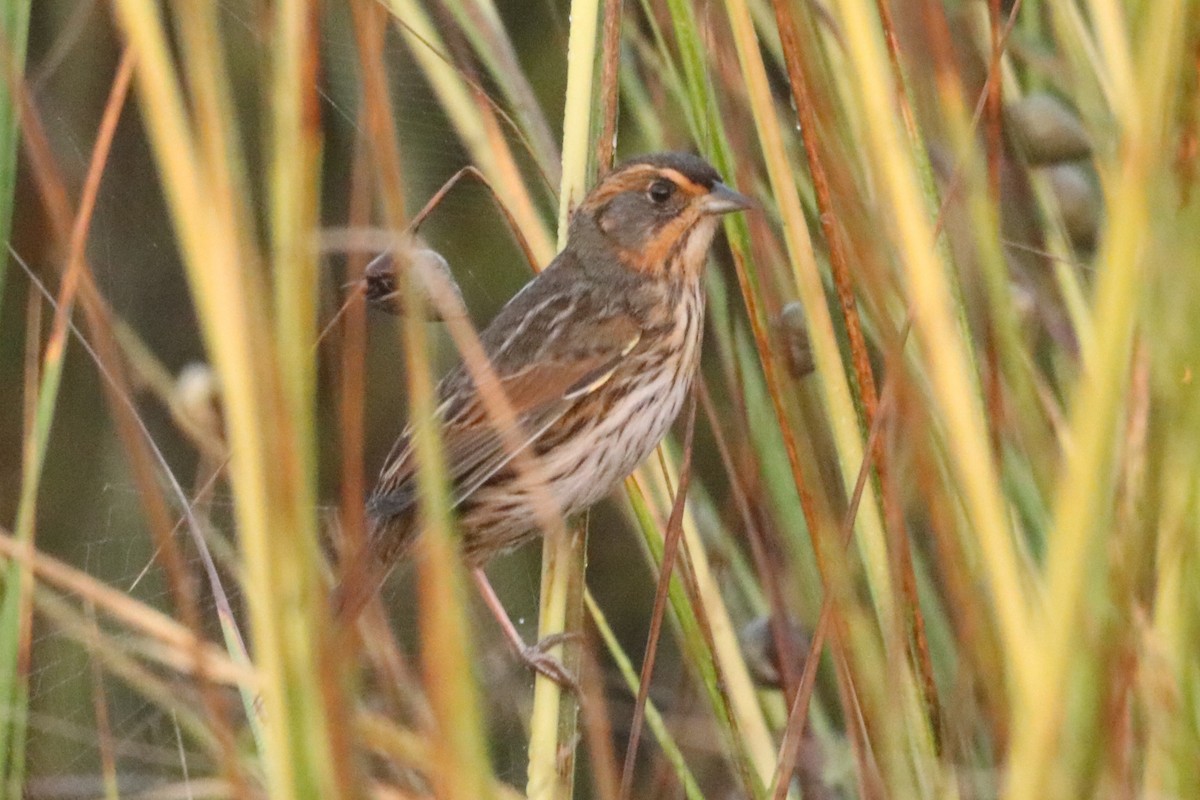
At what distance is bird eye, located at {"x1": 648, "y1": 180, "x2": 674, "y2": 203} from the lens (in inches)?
102

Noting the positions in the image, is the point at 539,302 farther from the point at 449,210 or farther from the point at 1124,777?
the point at 1124,777

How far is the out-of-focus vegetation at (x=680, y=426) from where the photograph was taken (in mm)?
1031

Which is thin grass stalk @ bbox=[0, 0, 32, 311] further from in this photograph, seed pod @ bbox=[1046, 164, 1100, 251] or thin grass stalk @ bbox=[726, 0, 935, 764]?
seed pod @ bbox=[1046, 164, 1100, 251]

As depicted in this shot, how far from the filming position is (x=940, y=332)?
4.00 feet

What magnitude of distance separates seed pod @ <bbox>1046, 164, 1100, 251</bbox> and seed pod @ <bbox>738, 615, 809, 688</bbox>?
0.73 meters

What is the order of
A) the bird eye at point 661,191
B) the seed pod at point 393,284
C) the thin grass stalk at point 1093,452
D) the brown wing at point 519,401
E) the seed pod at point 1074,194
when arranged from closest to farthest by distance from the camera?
1. the thin grass stalk at point 1093,452
2. the seed pod at point 393,284
3. the seed pod at point 1074,194
4. the brown wing at point 519,401
5. the bird eye at point 661,191

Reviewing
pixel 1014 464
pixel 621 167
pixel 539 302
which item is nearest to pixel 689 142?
pixel 621 167

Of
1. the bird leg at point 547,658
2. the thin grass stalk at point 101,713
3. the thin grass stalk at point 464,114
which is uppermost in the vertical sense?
the thin grass stalk at point 464,114

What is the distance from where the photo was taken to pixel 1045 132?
2.17 metres

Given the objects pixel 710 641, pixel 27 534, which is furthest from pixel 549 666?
pixel 27 534

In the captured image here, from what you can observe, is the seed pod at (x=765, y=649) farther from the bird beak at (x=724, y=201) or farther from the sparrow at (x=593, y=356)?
the bird beak at (x=724, y=201)

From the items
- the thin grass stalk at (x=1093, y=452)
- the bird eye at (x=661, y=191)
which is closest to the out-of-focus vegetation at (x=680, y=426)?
the thin grass stalk at (x=1093, y=452)

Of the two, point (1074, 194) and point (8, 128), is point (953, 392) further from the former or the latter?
point (1074, 194)

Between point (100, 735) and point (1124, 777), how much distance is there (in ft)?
3.60
